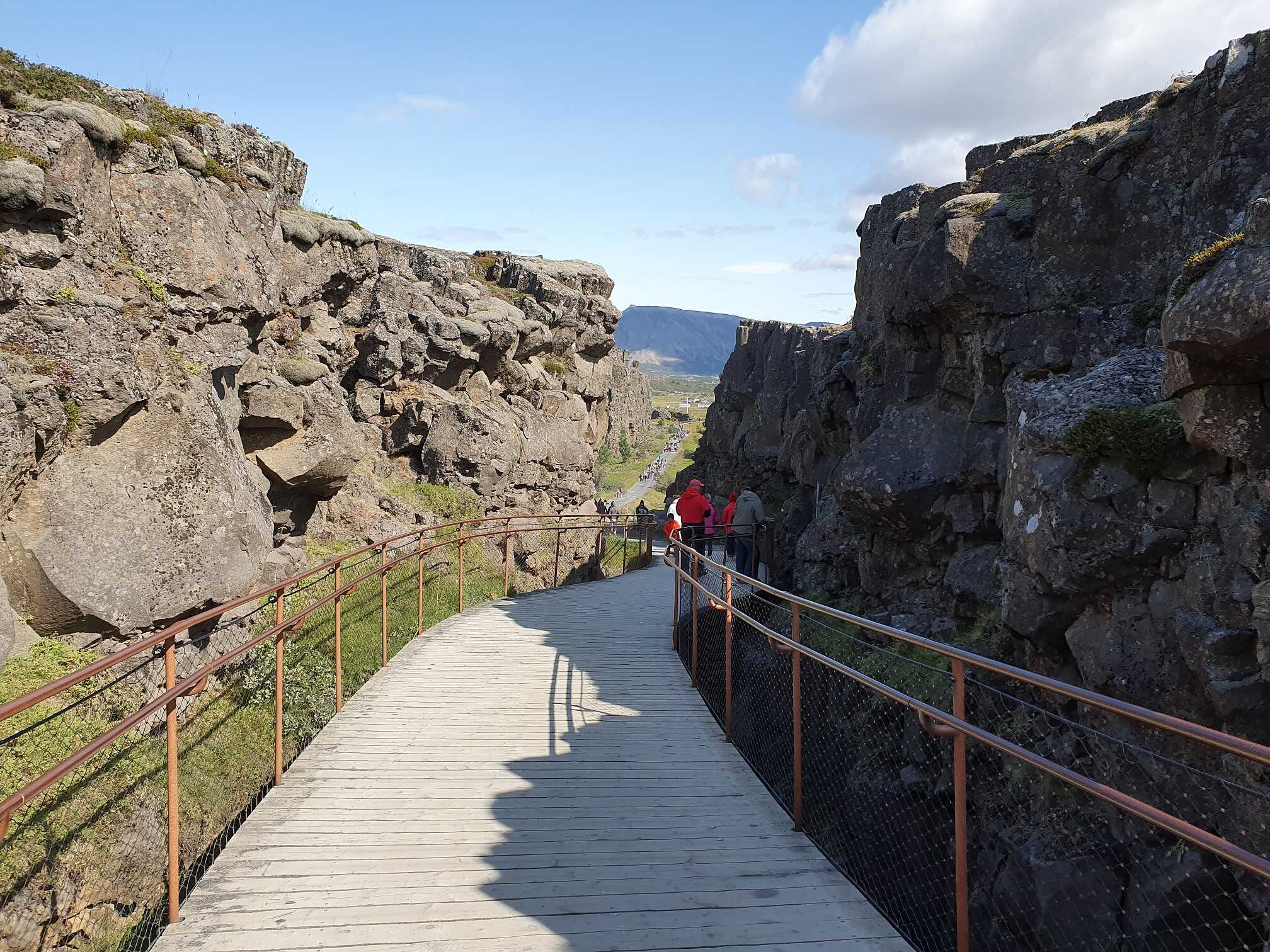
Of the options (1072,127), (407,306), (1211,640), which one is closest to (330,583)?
(407,306)

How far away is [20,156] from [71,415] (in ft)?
8.63

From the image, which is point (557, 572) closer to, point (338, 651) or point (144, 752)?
point (144, 752)

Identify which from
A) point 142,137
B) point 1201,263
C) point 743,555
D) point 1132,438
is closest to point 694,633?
point 1132,438

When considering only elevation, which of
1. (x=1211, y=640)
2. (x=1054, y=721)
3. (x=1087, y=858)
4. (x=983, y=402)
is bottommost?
(x=1087, y=858)

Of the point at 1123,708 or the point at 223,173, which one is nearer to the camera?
the point at 1123,708

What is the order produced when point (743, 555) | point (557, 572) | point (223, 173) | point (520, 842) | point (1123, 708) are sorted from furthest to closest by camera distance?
point (557, 572) → point (743, 555) → point (223, 173) → point (520, 842) → point (1123, 708)

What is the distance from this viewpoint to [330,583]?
1289 cm

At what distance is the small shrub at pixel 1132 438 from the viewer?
768cm

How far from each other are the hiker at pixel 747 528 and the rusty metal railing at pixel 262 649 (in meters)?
3.47

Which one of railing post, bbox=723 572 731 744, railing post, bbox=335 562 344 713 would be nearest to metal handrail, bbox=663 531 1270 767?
railing post, bbox=723 572 731 744

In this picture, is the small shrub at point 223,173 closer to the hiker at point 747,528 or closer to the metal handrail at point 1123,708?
the hiker at point 747,528

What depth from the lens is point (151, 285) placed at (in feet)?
33.0

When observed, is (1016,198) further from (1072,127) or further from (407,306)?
(407,306)

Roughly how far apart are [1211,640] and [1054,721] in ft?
7.17
